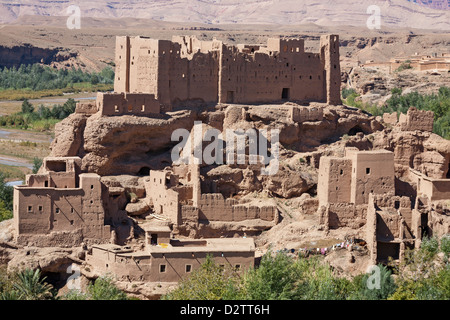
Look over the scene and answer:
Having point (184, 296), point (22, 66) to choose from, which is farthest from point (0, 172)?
point (22, 66)

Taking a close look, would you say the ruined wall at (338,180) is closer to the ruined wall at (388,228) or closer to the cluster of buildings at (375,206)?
the cluster of buildings at (375,206)

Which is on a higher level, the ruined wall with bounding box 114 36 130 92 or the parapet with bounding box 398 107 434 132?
the ruined wall with bounding box 114 36 130 92

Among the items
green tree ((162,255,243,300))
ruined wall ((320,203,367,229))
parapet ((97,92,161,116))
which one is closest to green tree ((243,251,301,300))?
green tree ((162,255,243,300))

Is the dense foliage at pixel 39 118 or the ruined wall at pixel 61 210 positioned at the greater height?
the dense foliage at pixel 39 118

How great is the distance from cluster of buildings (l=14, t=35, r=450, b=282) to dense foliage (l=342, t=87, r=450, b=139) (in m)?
17.8

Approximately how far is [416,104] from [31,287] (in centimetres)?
4437

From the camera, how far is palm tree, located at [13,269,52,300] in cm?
4209

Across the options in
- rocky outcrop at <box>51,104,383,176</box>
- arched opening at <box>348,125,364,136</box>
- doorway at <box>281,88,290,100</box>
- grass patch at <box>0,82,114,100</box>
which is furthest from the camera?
grass patch at <box>0,82,114,100</box>

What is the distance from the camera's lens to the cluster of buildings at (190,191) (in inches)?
1763

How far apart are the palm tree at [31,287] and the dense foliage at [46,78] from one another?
240 feet

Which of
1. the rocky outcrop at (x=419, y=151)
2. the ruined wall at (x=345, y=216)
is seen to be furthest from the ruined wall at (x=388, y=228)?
the rocky outcrop at (x=419, y=151)

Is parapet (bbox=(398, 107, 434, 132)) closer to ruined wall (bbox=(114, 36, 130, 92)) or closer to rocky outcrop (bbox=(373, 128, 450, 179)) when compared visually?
rocky outcrop (bbox=(373, 128, 450, 179))

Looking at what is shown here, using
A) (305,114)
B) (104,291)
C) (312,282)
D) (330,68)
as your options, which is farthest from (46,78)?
(312,282)

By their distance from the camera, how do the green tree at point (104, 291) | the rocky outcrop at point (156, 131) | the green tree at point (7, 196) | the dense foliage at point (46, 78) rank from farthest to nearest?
the dense foliage at point (46, 78), the green tree at point (7, 196), the rocky outcrop at point (156, 131), the green tree at point (104, 291)
